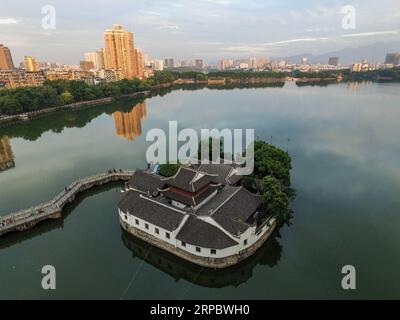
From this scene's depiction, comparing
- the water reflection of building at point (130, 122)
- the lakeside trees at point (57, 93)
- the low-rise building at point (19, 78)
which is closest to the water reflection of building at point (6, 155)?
the lakeside trees at point (57, 93)

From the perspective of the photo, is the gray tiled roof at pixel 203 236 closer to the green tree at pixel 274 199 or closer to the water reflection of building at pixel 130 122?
the green tree at pixel 274 199

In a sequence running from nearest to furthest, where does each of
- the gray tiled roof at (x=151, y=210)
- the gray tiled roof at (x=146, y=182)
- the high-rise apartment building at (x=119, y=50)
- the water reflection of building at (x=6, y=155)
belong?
1. the gray tiled roof at (x=151, y=210)
2. the gray tiled roof at (x=146, y=182)
3. the water reflection of building at (x=6, y=155)
4. the high-rise apartment building at (x=119, y=50)

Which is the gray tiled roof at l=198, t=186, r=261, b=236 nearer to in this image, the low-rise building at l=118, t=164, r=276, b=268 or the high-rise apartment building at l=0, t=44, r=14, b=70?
the low-rise building at l=118, t=164, r=276, b=268

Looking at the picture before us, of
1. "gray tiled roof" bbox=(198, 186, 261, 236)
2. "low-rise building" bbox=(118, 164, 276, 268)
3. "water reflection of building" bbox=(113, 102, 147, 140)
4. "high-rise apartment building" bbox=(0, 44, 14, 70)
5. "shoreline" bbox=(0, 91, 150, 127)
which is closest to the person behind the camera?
"low-rise building" bbox=(118, 164, 276, 268)

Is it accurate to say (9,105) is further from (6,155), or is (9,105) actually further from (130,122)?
(130,122)

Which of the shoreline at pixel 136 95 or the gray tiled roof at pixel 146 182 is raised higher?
the shoreline at pixel 136 95

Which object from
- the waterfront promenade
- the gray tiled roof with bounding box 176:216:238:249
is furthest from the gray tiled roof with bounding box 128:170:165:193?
the waterfront promenade
